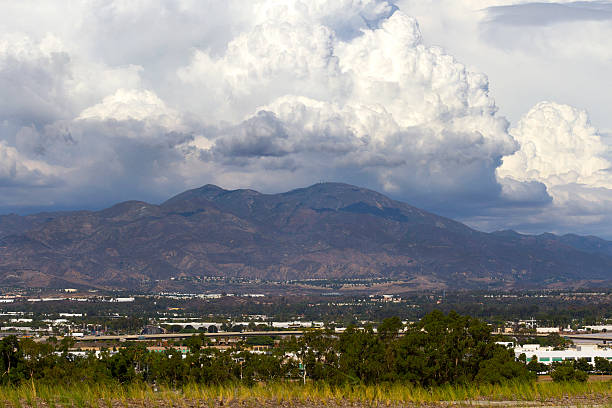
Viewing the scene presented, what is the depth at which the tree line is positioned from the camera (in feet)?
237

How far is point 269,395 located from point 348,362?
45.7 m

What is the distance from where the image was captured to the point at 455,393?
124ft

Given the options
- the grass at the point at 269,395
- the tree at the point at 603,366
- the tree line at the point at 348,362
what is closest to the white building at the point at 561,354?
the tree at the point at 603,366

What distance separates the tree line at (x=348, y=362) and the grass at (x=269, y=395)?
23.2 metres

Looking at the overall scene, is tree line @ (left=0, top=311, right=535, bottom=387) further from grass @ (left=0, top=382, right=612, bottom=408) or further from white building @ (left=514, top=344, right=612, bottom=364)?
white building @ (left=514, top=344, right=612, bottom=364)

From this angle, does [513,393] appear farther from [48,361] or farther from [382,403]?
[48,361]

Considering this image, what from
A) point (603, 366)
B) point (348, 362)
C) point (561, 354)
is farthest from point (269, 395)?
point (561, 354)

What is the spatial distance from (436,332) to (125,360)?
33272 mm

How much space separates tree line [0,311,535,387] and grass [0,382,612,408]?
76.3 feet

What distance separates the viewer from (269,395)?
3541 centimetres

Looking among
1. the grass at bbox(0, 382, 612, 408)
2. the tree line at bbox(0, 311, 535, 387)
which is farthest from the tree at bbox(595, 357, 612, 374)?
the grass at bbox(0, 382, 612, 408)

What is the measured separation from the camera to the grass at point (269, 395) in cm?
3169

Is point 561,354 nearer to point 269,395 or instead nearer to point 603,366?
point 603,366

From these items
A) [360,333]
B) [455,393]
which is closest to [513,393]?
[455,393]
